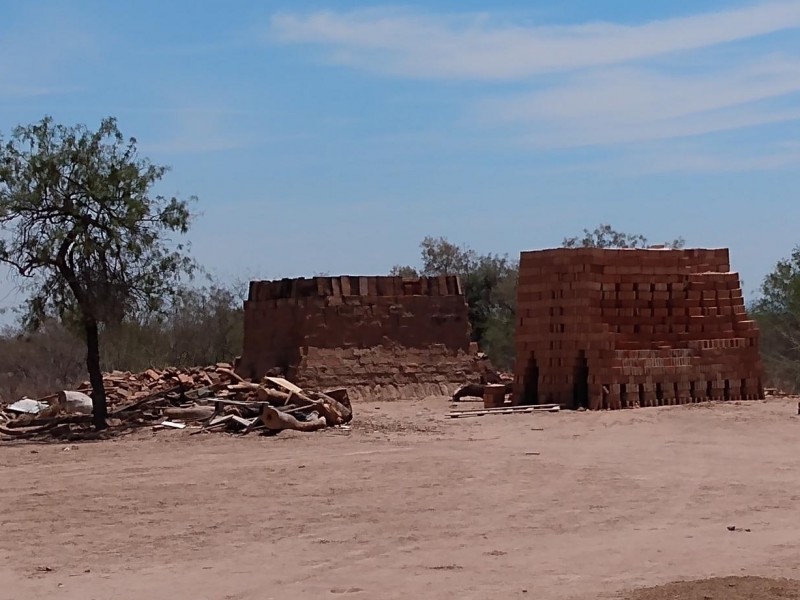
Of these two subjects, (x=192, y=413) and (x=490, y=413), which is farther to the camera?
(x=490, y=413)

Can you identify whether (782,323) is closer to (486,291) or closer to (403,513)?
(486,291)

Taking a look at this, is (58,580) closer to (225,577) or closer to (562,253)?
(225,577)

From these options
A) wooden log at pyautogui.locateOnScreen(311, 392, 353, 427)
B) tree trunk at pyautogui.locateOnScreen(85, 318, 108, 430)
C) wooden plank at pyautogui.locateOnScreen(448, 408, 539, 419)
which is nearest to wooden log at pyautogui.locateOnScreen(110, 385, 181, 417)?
tree trunk at pyautogui.locateOnScreen(85, 318, 108, 430)

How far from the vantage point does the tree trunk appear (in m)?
20.5

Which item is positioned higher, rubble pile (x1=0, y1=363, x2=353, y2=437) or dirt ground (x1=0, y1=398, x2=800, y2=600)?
rubble pile (x1=0, y1=363, x2=353, y2=437)

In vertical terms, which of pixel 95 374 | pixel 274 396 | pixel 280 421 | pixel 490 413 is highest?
pixel 95 374

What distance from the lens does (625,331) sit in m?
21.7

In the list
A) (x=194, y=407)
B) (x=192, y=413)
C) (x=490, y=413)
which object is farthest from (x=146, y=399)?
(x=490, y=413)

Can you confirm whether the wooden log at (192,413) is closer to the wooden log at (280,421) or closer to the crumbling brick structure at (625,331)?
the wooden log at (280,421)

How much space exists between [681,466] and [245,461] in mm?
5331

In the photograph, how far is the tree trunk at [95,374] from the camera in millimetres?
20500

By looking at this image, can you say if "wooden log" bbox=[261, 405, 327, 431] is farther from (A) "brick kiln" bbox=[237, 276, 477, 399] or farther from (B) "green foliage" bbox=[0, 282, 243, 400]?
(B) "green foliage" bbox=[0, 282, 243, 400]

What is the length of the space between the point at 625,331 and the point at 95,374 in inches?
359

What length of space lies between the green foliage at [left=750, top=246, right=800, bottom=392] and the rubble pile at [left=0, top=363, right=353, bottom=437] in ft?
60.4
